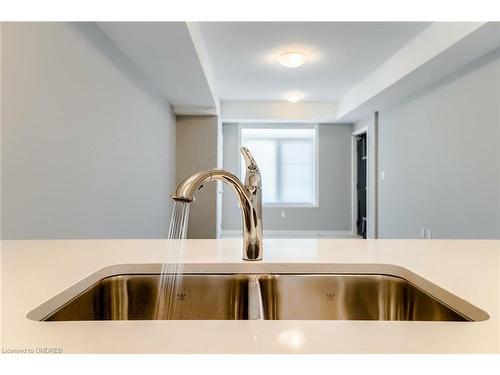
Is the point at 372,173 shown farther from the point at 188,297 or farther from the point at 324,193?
the point at 188,297

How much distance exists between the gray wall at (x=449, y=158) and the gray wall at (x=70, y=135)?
3.33m

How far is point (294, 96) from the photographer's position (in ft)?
19.3

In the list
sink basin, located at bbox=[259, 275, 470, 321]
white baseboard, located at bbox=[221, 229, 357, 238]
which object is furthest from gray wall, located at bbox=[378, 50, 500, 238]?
sink basin, located at bbox=[259, 275, 470, 321]

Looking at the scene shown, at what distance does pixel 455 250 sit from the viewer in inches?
42.4

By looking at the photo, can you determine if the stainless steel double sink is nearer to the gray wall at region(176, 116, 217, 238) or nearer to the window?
the gray wall at region(176, 116, 217, 238)

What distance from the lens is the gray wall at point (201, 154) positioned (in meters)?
5.56

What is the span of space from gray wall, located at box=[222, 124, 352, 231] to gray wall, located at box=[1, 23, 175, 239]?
356cm

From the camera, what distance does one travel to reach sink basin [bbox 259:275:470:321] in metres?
0.90

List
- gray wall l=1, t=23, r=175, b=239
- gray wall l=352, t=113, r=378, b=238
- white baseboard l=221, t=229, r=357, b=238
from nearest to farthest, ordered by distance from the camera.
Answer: gray wall l=1, t=23, r=175, b=239, gray wall l=352, t=113, r=378, b=238, white baseboard l=221, t=229, r=357, b=238

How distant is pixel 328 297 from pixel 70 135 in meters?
1.96

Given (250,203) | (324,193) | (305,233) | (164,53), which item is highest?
(164,53)

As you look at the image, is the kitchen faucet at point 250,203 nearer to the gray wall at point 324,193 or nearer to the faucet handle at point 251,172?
the faucet handle at point 251,172

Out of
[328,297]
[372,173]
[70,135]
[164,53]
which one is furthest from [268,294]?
[372,173]
